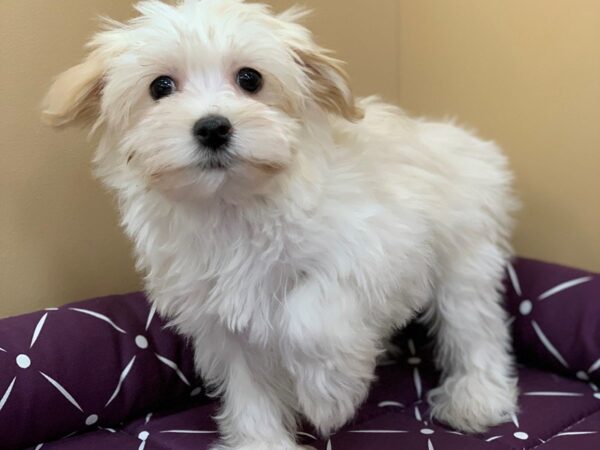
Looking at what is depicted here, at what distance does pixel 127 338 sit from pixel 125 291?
337 mm

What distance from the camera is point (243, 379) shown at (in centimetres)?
176

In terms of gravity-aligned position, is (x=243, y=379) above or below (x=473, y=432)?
above

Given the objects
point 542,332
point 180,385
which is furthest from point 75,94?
point 542,332

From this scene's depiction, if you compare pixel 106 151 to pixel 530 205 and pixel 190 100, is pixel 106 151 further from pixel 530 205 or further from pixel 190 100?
pixel 530 205

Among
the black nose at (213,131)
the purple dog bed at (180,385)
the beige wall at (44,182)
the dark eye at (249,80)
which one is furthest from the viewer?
the beige wall at (44,182)

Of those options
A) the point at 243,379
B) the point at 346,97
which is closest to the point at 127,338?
the point at 243,379

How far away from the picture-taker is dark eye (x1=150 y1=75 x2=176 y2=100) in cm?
151

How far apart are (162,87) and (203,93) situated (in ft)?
0.29

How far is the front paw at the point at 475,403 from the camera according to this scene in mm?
1902

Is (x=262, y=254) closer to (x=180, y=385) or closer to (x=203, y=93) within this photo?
(x=203, y=93)

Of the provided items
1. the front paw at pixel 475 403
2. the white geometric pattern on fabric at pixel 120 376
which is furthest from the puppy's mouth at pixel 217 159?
the front paw at pixel 475 403

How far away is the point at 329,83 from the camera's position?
1605 mm

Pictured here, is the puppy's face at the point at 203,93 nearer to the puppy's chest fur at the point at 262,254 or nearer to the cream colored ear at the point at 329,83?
the cream colored ear at the point at 329,83

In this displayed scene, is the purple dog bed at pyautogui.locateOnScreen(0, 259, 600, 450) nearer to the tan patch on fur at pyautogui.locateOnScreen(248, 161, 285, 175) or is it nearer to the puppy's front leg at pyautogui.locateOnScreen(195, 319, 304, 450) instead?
the puppy's front leg at pyautogui.locateOnScreen(195, 319, 304, 450)
